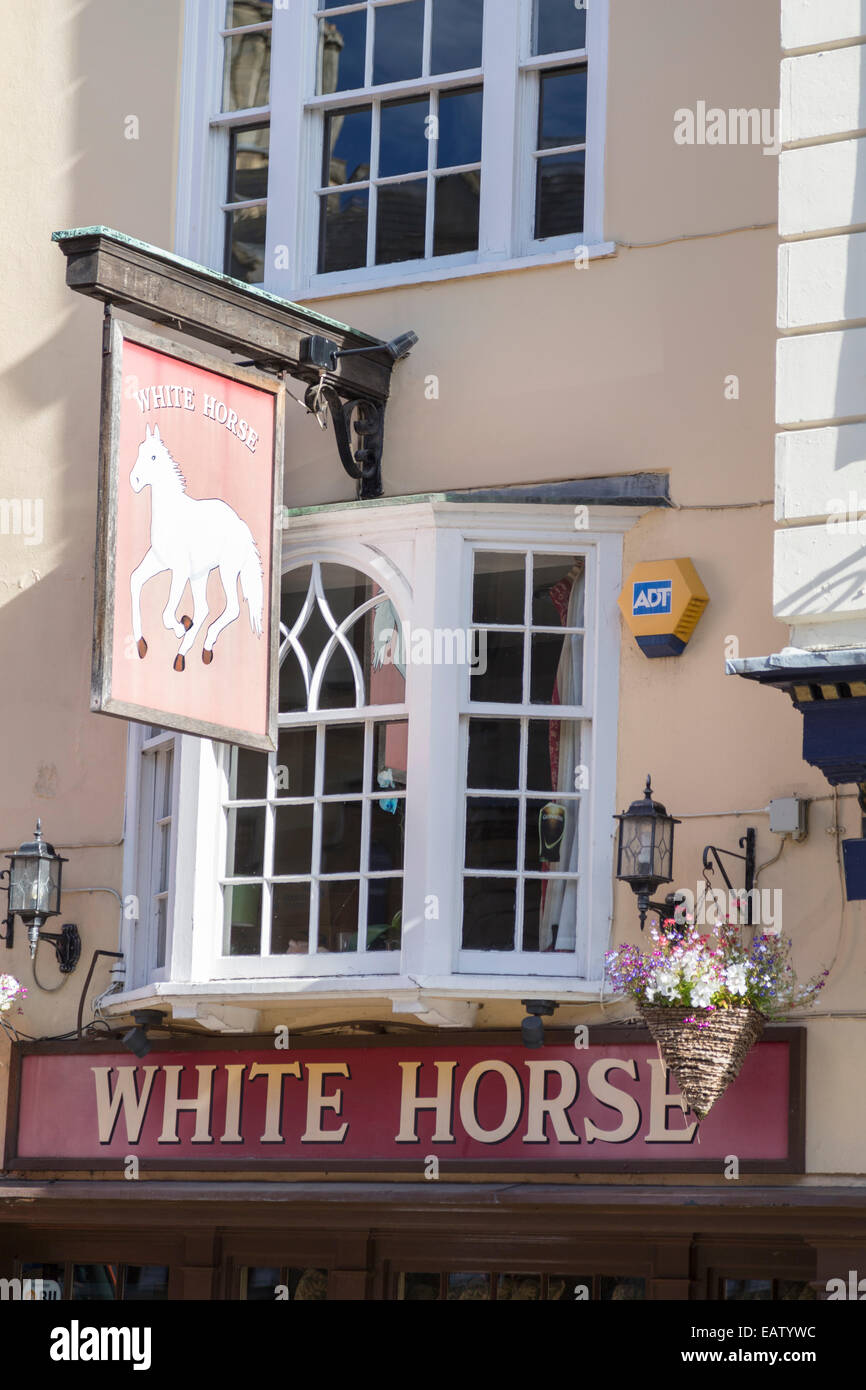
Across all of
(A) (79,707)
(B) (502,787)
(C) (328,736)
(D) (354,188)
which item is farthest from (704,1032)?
(D) (354,188)

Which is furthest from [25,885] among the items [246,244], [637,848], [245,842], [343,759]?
[246,244]

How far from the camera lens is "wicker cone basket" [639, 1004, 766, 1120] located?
9.55m

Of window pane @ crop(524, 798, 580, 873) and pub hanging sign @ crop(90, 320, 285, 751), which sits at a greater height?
pub hanging sign @ crop(90, 320, 285, 751)

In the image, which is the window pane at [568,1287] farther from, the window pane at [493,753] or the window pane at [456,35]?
the window pane at [456,35]

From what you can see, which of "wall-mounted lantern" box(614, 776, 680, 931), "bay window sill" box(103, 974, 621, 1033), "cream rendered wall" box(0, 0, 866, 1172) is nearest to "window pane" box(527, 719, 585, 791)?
"cream rendered wall" box(0, 0, 866, 1172)

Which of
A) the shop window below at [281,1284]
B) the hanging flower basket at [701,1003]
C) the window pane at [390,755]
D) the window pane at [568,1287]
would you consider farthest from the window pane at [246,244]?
the window pane at [568,1287]

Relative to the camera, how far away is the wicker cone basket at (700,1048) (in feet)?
31.3

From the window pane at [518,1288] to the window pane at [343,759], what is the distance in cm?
252

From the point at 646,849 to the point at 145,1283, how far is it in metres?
3.84

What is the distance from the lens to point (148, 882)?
11.6 meters

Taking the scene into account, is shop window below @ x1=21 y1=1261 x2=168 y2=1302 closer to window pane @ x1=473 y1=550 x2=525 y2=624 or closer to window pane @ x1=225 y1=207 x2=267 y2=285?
window pane @ x1=473 y1=550 x2=525 y2=624

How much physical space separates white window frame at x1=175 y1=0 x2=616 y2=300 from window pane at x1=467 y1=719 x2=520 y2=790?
237 centimetres

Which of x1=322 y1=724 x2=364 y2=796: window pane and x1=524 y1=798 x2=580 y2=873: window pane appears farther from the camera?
x1=322 y1=724 x2=364 y2=796: window pane

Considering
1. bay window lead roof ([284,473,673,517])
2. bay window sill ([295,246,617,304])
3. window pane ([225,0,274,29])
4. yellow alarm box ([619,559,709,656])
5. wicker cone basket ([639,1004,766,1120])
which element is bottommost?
wicker cone basket ([639,1004,766,1120])
